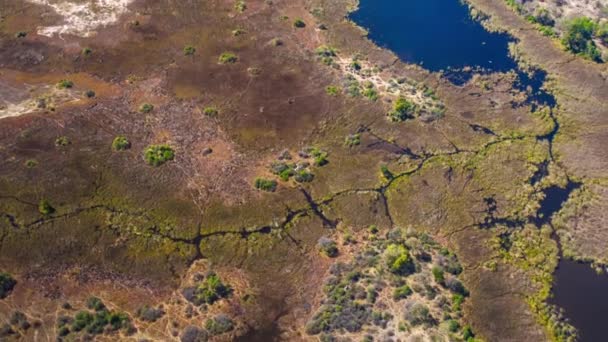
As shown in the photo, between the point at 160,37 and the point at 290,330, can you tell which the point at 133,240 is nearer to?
the point at 290,330

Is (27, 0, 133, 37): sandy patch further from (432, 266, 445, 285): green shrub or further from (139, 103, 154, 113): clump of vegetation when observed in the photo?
(432, 266, 445, 285): green shrub

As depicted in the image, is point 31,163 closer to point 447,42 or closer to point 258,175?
point 258,175

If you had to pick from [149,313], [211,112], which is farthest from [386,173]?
[149,313]

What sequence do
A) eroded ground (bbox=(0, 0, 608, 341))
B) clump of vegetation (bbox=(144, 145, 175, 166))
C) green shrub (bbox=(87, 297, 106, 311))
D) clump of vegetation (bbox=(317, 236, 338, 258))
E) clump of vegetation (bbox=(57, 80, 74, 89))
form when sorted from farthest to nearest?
clump of vegetation (bbox=(57, 80, 74, 89)) → clump of vegetation (bbox=(144, 145, 175, 166)) → clump of vegetation (bbox=(317, 236, 338, 258)) → eroded ground (bbox=(0, 0, 608, 341)) → green shrub (bbox=(87, 297, 106, 311))

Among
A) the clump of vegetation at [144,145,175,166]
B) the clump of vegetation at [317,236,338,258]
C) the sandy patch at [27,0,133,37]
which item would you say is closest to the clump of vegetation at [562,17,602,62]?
the clump of vegetation at [317,236,338,258]

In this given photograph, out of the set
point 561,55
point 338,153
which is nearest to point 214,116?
point 338,153

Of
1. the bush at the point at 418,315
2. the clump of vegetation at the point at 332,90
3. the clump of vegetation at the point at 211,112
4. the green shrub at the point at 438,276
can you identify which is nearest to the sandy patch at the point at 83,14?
the clump of vegetation at the point at 211,112
